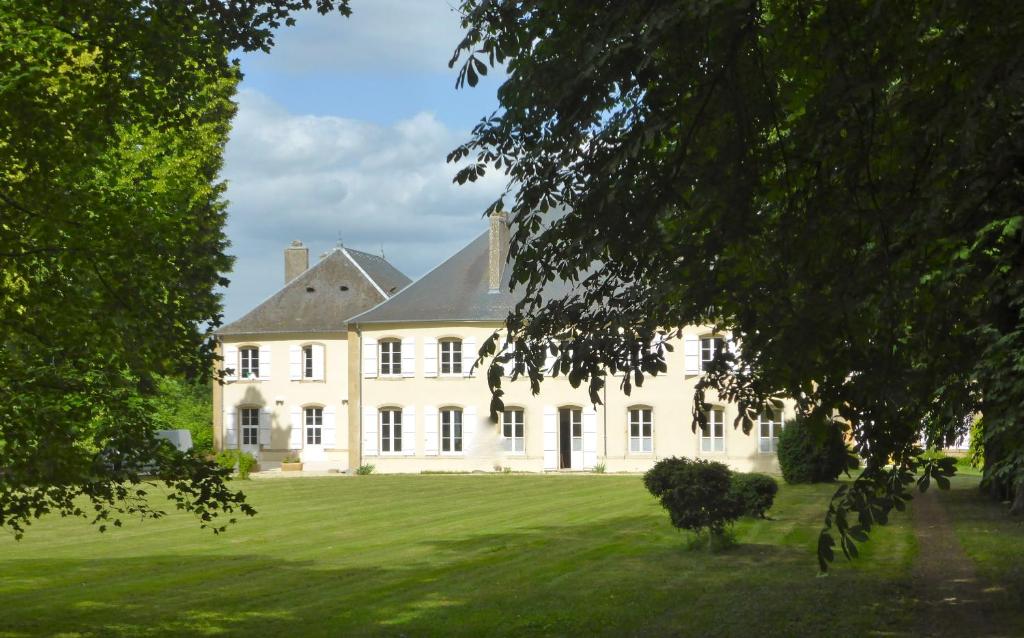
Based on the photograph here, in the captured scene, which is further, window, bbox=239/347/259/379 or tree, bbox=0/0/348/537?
window, bbox=239/347/259/379

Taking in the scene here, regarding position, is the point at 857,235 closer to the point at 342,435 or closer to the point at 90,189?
the point at 90,189

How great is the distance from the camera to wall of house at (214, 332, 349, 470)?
40875mm

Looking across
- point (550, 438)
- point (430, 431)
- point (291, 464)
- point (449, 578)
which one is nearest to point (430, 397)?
point (430, 431)

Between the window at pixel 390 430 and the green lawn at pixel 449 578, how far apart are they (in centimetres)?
1706

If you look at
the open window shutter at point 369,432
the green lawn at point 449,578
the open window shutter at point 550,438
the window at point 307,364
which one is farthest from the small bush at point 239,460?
the green lawn at point 449,578

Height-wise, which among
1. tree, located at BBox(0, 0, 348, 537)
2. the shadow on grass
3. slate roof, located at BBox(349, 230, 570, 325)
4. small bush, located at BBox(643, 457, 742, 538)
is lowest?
the shadow on grass

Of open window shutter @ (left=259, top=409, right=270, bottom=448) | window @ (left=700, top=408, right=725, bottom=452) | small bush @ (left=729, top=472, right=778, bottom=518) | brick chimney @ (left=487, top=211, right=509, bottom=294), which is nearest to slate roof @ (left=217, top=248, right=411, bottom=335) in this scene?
open window shutter @ (left=259, top=409, right=270, bottom=448)

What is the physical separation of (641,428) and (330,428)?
10.7 meters

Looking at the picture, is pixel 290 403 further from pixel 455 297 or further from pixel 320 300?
pixel 455 297

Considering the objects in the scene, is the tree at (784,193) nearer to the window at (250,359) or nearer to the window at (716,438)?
the window at (716,438)

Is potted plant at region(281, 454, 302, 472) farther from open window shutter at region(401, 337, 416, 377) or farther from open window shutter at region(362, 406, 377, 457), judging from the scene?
open window shutter at region(401, 337, 416, 377)

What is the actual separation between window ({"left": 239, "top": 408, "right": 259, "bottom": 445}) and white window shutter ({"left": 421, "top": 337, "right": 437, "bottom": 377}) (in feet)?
22.1

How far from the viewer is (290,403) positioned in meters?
41.4

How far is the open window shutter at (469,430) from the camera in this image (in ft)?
127
